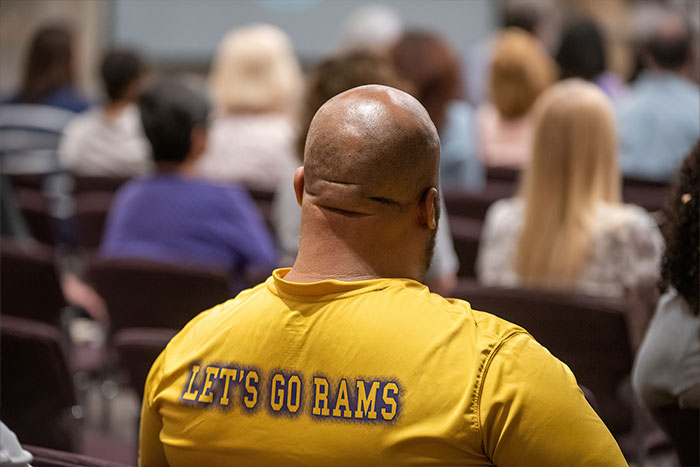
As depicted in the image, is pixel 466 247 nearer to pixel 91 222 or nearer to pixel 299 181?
pixel 91 222

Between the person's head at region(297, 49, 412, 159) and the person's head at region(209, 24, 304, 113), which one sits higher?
the person's head at region(297, 49, 412, 159)

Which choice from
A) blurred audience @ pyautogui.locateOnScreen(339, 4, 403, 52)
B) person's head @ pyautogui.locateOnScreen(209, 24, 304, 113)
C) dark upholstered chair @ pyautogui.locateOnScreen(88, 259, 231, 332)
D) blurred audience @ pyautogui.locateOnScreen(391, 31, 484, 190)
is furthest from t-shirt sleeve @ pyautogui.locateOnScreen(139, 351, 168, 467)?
blurred audience @ pyautogui.locateOnScreen(339, 4, 403, 52)

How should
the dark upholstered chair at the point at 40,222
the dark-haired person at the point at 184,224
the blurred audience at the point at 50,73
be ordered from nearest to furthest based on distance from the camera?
the dark-haired person at the point at 184,224 → the dark upholstered chair at the point at 40,222 → the blurred audience at the point at 50,73

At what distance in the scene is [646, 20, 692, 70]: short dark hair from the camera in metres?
4.84

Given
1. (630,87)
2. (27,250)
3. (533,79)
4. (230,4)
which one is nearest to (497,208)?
(27,250)

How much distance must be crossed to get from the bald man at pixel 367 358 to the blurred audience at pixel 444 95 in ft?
10.1

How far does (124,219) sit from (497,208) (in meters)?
1.23

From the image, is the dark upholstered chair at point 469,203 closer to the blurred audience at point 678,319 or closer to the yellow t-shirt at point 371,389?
the blurred audience at point 678,319

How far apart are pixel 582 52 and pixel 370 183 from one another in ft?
14.6

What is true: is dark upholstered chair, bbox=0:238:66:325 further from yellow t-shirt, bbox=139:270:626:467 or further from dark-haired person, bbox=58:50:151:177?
dark-haired person, bbox=58:50:151:177

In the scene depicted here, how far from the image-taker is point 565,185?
2.90 m

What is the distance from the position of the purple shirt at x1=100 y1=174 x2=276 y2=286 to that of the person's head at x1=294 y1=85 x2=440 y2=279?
75.4 inches

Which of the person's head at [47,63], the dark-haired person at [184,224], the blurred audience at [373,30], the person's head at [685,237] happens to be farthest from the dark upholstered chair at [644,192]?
the person's head at [47,63]

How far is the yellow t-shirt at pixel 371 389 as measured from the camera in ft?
4.11
